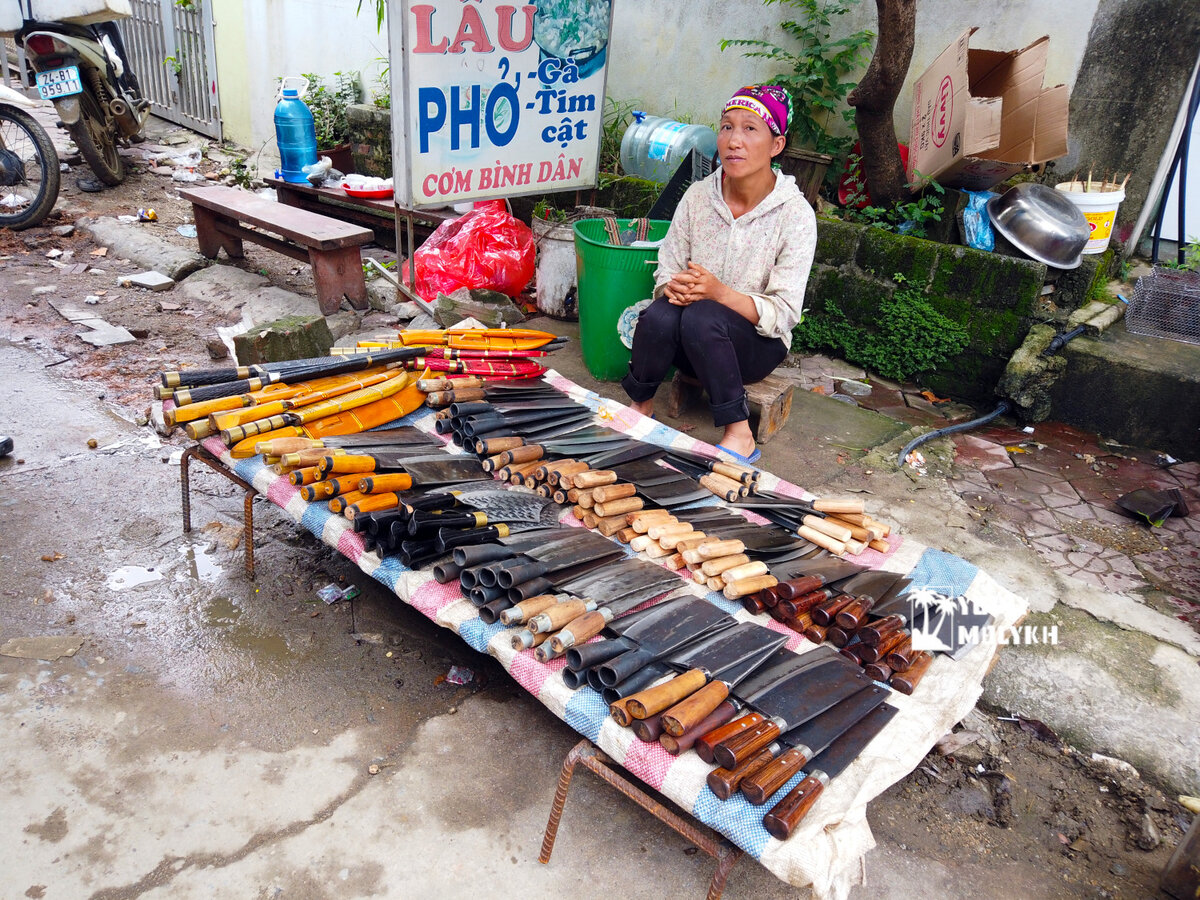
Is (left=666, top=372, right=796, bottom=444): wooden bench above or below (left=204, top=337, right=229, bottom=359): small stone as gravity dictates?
above

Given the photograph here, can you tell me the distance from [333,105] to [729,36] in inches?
187

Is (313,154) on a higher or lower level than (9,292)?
higher

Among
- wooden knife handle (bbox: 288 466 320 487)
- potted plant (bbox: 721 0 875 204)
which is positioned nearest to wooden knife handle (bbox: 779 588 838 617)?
wooden knife handle (bbox: 288 466 320 487)

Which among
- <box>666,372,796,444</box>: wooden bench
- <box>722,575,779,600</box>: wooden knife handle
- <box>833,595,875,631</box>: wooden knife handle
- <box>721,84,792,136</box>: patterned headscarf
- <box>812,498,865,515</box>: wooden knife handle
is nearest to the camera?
<box>833,595,875,631</box>: wooden knife handle

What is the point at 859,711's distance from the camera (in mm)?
2150

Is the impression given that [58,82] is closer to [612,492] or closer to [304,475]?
[304,475]

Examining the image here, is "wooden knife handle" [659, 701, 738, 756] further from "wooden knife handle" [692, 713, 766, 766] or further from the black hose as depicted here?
the black hose

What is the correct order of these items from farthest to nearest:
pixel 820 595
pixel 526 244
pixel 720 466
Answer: pixel 526 244 < pixel 720 466 < pixel 820 595

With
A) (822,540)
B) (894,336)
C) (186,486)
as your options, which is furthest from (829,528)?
(894,336)

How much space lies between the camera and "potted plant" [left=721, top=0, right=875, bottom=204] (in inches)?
224

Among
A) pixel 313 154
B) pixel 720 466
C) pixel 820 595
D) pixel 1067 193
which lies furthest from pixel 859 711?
pixel 313 154

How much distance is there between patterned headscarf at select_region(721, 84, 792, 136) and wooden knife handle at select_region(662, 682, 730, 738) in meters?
2.54

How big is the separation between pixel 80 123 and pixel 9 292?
8.46 ft

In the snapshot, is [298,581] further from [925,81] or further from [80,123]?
[80,123]
